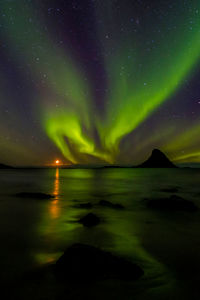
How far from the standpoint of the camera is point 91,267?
5.18 meters

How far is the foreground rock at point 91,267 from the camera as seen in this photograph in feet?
16.8

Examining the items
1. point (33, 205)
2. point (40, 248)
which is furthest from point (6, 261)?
point (33, 205)

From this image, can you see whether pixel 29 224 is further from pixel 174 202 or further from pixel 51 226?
pixel 174 202

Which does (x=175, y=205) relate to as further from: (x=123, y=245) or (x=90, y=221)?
(x=123, y=245)

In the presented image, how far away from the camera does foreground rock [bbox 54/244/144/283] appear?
511 cm

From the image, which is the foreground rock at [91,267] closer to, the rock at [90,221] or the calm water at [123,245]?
the calm water at [123,245]

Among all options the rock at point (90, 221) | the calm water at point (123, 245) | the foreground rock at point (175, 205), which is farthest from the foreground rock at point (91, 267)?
the foreground rock at point (175, 205)

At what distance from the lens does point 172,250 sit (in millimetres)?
7465

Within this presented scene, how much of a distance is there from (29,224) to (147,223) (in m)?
5.77

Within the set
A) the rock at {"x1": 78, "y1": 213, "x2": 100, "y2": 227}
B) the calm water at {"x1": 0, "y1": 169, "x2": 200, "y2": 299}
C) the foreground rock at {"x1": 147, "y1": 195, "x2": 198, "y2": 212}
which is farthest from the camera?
the foreground rock at {"x1": 147, "y1": 195, "x2": 198, "y2": 212}

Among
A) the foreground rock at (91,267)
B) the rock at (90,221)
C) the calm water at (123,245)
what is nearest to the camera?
the calm water at (123,245)

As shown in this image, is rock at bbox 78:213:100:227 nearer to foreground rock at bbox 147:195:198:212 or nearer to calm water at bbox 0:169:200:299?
calm water at bbox 0:169:200:299

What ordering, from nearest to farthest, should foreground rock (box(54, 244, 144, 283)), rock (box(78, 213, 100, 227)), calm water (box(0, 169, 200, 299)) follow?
calm water (box(0, 169, 200, 299)) < foreground rock (box(54, 244, 144, 283)) < rock (box(78, 213, 100, 227))

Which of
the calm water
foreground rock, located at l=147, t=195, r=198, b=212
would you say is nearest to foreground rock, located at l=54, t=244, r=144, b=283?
the calm water
